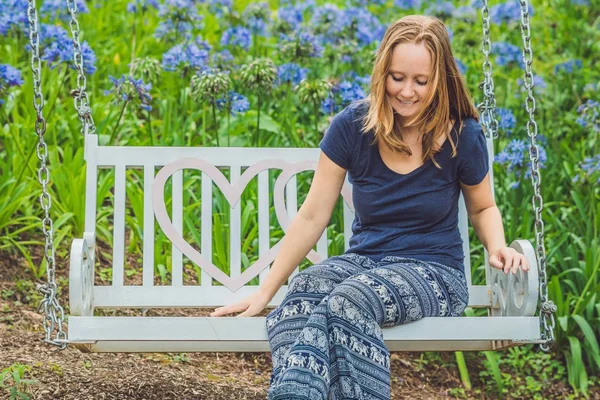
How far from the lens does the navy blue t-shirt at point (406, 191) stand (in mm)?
3139

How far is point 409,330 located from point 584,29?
4733 mm

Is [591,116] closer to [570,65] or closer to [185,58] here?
[570,65]

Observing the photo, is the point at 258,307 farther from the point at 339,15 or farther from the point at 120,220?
the point at 339,15

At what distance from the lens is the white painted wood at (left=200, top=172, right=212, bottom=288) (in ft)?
11.9

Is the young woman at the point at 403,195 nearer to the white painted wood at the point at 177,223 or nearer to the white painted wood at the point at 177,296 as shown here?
the white painted wood at the point at 177,296

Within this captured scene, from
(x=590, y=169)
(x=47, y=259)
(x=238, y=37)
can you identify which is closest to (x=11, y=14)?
(x=238, y=37)

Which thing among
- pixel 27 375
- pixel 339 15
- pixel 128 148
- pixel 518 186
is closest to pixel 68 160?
pixel 128 148

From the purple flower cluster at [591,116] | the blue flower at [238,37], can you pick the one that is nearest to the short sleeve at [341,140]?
the purple flower cluster at [591,116]

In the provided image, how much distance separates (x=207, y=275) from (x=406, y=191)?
0.90 m

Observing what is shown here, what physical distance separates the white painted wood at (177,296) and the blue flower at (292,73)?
5.07 ft

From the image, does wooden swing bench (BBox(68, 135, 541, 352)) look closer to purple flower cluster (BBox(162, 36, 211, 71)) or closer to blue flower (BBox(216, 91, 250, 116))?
blue flower (BBox(216, 91, 250, 116))

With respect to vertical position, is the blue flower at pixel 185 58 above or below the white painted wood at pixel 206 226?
above

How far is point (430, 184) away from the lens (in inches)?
125

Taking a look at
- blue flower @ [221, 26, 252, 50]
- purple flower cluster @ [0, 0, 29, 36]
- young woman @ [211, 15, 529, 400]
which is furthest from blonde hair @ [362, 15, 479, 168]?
purple flower cluster @ [0, 0, 29, 36]
